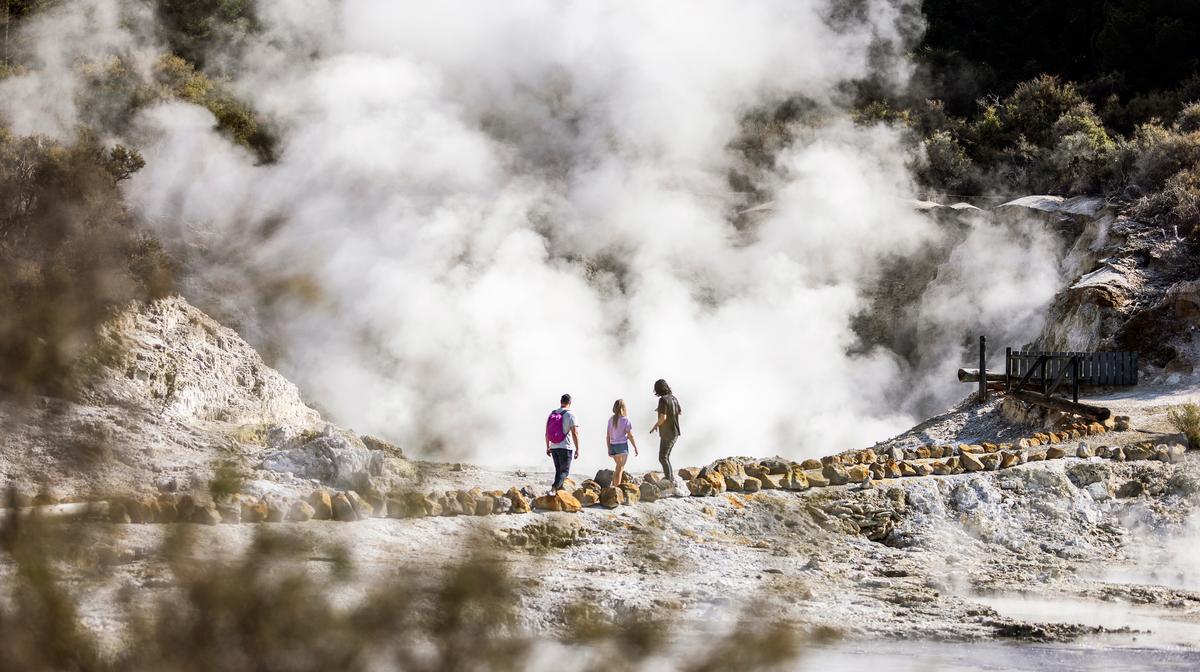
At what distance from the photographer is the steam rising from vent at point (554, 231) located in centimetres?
1523

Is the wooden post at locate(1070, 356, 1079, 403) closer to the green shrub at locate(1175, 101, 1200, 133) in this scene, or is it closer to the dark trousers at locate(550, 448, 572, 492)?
the dark trousers at locate(550, 448, 572, 492)

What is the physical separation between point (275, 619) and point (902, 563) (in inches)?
214

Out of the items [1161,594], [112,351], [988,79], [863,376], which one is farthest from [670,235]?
[112,351]

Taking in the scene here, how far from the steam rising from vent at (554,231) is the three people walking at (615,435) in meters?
A: 5.50

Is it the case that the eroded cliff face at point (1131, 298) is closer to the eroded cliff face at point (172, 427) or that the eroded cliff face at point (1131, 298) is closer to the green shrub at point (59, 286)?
the eroded cliff face at point (172, 427)

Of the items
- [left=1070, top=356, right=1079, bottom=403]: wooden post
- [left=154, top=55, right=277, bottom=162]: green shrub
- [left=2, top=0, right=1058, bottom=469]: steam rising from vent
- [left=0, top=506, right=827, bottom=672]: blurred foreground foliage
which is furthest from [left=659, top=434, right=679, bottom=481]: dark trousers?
[left=154, top=55, right=277, bottom=162]: green shrub

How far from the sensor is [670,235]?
1823 centimetres

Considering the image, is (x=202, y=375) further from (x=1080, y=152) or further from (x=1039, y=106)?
(x=1039, y=106)

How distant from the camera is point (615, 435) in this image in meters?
8.09

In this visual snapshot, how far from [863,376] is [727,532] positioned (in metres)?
10.9

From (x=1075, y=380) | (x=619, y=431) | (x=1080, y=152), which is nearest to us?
(x=619, y=431)

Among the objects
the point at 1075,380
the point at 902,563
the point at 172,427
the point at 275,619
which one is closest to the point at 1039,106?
the point at 1075,380

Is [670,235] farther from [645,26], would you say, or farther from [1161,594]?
[1161,594]

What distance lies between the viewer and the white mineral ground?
11.2 feet
